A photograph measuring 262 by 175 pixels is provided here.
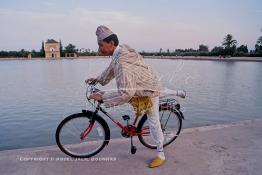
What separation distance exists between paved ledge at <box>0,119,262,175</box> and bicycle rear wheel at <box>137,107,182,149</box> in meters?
0.13

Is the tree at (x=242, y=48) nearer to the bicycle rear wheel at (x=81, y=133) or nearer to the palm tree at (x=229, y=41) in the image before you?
the palm tree at (x=229, y=41)

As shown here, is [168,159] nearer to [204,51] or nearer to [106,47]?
[106,47]

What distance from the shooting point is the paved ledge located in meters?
3.59

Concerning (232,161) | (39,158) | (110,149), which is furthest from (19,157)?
(232,161)

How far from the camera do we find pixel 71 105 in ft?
34.3

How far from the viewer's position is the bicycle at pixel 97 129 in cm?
392

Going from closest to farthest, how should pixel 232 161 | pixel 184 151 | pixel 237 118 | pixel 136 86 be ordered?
pixel 136 86
pixel 232 161
pixel 184 151
pixel 237 118

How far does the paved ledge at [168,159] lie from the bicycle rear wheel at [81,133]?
0.13 meters

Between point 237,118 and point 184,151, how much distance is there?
479cm

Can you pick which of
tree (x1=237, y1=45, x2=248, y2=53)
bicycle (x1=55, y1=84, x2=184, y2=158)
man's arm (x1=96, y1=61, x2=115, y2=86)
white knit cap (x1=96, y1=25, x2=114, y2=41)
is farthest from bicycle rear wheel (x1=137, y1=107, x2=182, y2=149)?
tree (x1=237, y1=45, x2=248, y2=53)

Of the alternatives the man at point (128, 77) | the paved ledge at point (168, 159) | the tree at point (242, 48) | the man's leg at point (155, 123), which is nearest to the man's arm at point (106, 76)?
the man at point (128, 77)

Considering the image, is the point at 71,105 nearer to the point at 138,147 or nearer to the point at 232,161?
the point at 138,147

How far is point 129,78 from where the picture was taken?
337 cm

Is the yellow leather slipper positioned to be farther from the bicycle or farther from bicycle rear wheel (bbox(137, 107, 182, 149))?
bicycle rear wheel (bbox(137, 107, 182, 149))
